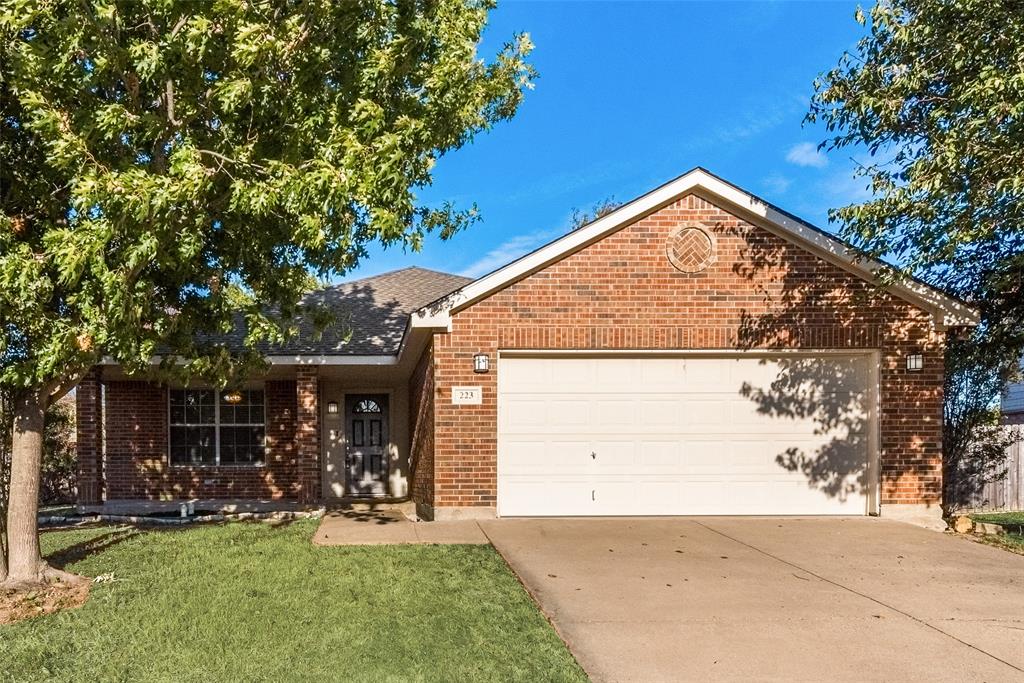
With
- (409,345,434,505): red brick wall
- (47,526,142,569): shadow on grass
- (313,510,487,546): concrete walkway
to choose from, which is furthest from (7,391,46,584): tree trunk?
(409,345,434,505): red brick wall

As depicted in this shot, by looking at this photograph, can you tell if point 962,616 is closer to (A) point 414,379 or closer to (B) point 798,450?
(B) point 798,450

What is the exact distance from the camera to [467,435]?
989cm

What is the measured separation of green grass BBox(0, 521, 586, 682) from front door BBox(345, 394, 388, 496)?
675 centimetres

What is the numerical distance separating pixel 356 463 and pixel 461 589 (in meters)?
9.16

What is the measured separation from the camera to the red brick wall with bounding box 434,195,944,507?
33.0ft

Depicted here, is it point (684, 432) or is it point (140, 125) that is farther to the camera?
point (684, 432)

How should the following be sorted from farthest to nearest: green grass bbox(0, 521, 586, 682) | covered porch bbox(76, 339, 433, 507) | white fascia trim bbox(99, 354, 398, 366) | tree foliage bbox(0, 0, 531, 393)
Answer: covered porch bbox(76, 339, 433, 507) → white fascia trim bbox(99, 354, 398, 366) → tree foliage bbox(0, 0, 531, 393) → green grass bbox(0, 521, 586, 682)

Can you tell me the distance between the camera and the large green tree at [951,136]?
797cm

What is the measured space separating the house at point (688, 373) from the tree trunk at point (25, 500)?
177 inches

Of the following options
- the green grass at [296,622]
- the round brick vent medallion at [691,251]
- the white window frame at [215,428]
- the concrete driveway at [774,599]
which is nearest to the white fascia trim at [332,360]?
the white window frame at [215,428]

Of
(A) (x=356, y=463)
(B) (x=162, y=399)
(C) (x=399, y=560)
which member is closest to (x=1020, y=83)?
Result: (C) (x=399, y=560)

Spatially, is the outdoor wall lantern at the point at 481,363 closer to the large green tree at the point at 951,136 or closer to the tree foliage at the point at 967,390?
the large green tree at the point at 951,136

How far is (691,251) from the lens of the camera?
10164 mm

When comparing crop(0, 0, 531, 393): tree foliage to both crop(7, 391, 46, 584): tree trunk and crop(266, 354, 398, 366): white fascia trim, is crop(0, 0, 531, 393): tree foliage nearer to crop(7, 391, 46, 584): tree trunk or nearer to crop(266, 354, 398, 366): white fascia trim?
crop(7, 391, 46, 584): tree trunk
